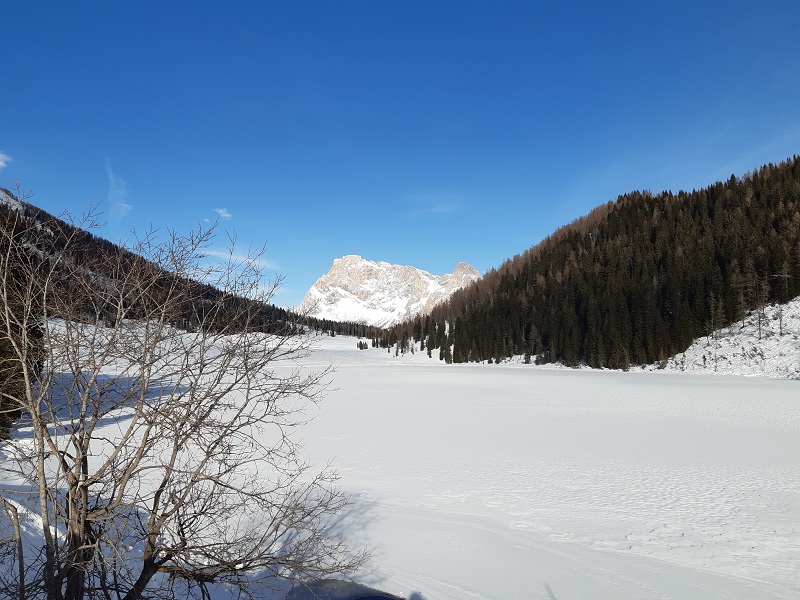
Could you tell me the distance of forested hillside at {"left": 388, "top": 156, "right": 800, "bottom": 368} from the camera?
198 ft

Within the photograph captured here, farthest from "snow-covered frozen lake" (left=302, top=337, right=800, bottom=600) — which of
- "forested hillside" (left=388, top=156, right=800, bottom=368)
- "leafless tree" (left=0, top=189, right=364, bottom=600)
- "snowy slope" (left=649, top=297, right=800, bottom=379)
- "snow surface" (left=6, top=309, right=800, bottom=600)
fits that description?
"forested hillside" (left=388, top=156, right=800, bottom=368)

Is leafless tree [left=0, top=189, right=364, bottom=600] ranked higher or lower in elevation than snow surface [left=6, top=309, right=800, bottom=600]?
higher

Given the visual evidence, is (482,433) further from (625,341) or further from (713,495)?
(625,341)

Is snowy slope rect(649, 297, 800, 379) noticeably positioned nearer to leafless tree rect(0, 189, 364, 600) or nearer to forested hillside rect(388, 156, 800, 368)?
forested hillside rect(388, 156, 800, 368)

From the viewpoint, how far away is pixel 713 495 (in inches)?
429

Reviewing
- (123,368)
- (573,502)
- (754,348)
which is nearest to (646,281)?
(754,348)

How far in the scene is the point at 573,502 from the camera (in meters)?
10.6

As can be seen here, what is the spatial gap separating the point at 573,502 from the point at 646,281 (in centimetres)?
7152

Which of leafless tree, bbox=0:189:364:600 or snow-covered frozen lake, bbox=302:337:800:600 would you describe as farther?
snow-covered frozen lake, bbox=302:337:800:600

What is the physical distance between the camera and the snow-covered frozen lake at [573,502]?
727 cm

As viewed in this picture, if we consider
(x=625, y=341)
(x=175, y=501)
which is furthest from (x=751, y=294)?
(x=175, y=501)

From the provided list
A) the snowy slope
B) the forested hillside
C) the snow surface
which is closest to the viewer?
the snow surface

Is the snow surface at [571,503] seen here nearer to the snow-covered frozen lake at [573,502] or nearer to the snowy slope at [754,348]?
the snow-covered frozen lake at [573,502]

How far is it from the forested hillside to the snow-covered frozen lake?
147ft
